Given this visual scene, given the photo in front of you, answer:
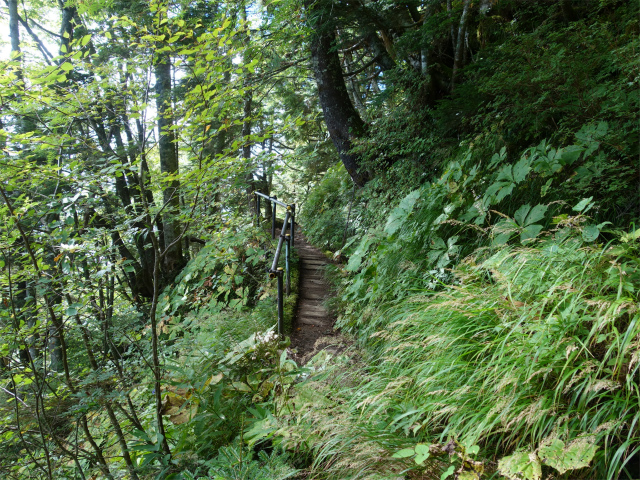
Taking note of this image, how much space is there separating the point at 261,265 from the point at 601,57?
486 centimetres

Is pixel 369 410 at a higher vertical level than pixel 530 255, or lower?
lower

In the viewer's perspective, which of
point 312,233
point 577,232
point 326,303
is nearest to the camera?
point 577,232

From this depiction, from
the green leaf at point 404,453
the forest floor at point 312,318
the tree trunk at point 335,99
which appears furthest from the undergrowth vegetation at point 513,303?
the tree trunk at point 335,99

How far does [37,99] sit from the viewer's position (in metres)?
2.18

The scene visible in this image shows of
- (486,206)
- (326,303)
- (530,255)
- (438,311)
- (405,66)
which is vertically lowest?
(326,303)

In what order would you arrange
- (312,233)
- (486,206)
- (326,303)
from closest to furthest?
(486,206) → (326,303) → (312,233)

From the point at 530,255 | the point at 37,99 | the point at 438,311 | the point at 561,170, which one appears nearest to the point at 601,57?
the point at 561,170

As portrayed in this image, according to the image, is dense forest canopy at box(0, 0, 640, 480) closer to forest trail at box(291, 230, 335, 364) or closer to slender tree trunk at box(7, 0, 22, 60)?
forest trail at box(291, 230, 335, 364)

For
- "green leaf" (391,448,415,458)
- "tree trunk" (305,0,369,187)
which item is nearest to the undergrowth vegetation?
"green leaf" (391,448,415,458)

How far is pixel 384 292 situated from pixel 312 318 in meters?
1.52

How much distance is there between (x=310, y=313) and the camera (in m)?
4.82

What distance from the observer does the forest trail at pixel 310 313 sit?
389 cm

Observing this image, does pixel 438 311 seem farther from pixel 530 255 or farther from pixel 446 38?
pixel 446 38

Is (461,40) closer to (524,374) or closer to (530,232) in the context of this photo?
(530,232)
